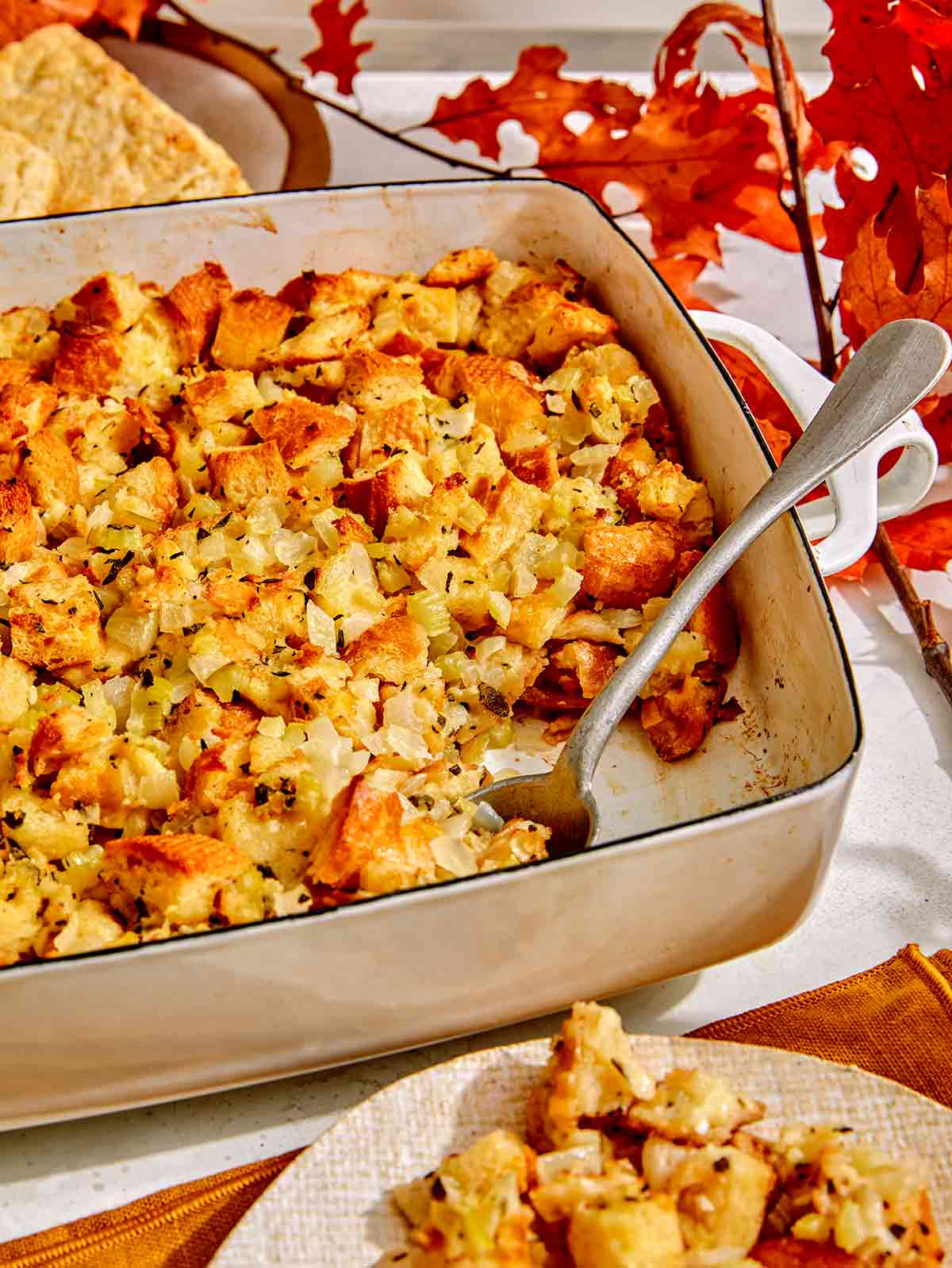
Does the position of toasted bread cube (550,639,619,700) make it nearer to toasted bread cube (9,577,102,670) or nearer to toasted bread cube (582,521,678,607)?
toasted bread cube (582,521,678,607)

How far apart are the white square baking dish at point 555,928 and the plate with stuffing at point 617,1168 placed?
2.6 inches

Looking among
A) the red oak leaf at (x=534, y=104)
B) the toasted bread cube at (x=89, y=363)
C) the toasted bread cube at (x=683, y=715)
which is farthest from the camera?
the red oak leaf at (x=534, y=104)

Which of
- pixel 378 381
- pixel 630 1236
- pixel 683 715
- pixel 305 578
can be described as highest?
pixel 378 381

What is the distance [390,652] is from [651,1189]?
555 millimetres

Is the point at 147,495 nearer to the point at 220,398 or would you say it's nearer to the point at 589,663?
the point at 220,398

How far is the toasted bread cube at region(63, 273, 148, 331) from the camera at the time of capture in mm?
1578

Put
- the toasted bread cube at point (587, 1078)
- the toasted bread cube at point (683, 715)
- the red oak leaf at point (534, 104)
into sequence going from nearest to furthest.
Answer: the toasted bread cube at point (587, 1078), the toasted bread cube at point (683, 715), the red oak leaf at point (534, 104)

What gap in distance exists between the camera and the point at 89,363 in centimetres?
155

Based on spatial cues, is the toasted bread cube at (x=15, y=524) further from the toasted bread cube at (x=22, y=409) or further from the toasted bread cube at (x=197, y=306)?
the toasted bread cube at (x=197, y=306)

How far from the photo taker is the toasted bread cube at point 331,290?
5.35 ft

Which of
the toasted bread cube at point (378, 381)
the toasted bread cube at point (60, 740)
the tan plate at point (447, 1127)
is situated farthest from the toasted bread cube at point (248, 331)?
the tan plate at point (447, 1127)

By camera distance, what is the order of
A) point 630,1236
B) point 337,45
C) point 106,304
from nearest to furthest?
point 630,1236 → point 106,304 → point 337,45

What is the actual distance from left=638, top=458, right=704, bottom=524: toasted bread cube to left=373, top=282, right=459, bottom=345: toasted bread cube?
0.35 meters

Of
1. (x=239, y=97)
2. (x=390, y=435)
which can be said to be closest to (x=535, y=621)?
(x=390, y=435)
